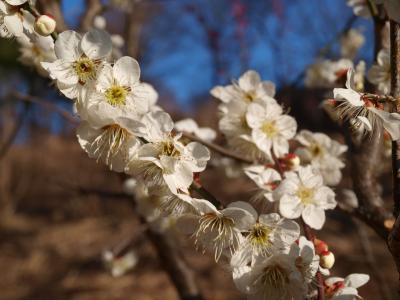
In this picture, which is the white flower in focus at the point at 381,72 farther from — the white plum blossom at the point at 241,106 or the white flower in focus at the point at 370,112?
the white flower in focus at the point at 370,112

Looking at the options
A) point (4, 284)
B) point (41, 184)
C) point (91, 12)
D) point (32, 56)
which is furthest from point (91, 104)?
point (41, 184)

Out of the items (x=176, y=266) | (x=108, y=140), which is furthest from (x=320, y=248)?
(x=176, y=266)

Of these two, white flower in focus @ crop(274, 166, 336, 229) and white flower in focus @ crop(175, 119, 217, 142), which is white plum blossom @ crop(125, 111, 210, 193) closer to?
white flower in focus @ crop(274, 166, 336, 229)

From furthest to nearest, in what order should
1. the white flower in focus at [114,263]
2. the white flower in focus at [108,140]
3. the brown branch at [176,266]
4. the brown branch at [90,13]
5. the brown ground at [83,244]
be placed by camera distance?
the brown ground at [83,244], the white flower in focus at [114,263], the brown branch at [90,13], the brown branch at [176,266], the white flower in focus at [108,140]

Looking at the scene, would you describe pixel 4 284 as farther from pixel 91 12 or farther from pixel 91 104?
pixel 91 104

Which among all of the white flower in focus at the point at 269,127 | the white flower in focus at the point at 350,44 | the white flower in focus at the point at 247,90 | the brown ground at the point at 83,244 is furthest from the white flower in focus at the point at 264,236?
the brown ground at the point at 83,244

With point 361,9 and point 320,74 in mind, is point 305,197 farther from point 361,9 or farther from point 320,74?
point 320,74
